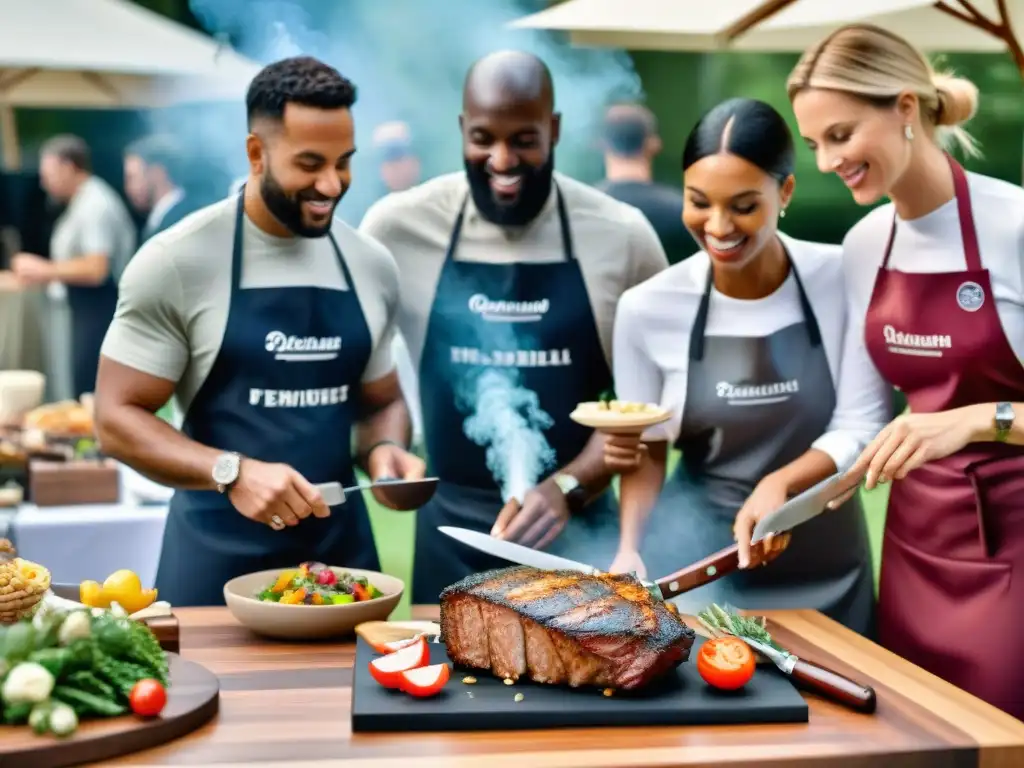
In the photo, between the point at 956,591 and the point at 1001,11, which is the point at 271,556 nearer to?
the point at 956,591

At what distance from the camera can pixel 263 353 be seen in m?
3.21

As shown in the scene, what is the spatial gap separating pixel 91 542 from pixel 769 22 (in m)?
2.64

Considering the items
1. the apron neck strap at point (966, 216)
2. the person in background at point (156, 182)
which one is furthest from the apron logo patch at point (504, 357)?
the apron neck strap at point (966, 216)

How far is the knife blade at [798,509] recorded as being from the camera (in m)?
2.71

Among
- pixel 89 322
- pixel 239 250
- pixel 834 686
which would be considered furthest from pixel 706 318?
pixel 89 322

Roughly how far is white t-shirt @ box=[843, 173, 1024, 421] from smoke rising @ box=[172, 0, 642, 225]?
0.88 meters

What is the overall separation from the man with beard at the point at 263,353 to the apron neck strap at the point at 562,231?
25cm

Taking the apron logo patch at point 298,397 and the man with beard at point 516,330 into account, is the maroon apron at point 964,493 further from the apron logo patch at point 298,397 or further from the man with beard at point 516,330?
the apron logo patch at point 298,397

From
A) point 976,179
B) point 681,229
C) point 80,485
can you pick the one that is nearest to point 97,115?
point 80,485

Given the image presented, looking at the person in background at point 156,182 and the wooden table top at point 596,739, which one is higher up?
the person in background at point 156,182

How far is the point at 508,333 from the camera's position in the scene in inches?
138

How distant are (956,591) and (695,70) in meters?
1.68

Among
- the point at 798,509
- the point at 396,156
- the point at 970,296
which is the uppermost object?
the point at 396,156

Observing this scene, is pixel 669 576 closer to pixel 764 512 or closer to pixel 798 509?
pixel 798 509
